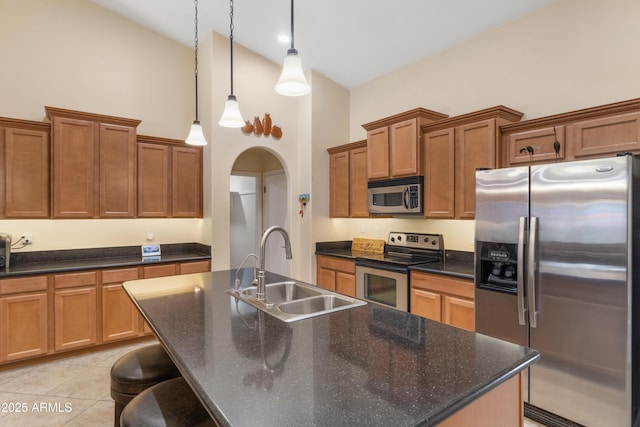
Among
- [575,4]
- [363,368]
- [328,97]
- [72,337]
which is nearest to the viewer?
[363,368]

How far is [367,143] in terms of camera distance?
4191 millimetres

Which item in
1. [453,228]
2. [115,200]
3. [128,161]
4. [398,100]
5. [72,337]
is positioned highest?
[398,100]

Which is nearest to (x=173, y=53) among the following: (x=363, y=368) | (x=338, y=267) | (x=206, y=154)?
(x=206, y=154)

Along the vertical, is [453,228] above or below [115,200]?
below

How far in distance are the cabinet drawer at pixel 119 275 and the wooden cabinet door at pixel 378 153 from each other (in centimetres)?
288

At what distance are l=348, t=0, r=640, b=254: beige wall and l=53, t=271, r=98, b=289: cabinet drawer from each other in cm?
345

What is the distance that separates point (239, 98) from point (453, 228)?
3.10 meters

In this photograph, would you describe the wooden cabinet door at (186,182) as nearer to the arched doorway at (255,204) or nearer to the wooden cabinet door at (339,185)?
the arched doorway at (255,204)

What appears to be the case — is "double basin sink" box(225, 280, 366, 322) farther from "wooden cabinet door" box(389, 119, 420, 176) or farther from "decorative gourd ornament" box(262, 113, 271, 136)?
"decorative gourd ornament" box(262, 113, 271, 136)

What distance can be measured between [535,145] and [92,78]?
465 centimetres

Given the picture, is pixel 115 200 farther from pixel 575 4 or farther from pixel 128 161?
pixel 575 4

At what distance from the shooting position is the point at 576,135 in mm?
2572

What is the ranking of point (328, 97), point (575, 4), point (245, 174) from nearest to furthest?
point (575, 4) → point (328, 97) → point (245, 174)

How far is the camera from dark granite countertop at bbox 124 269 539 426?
0.90 metres
